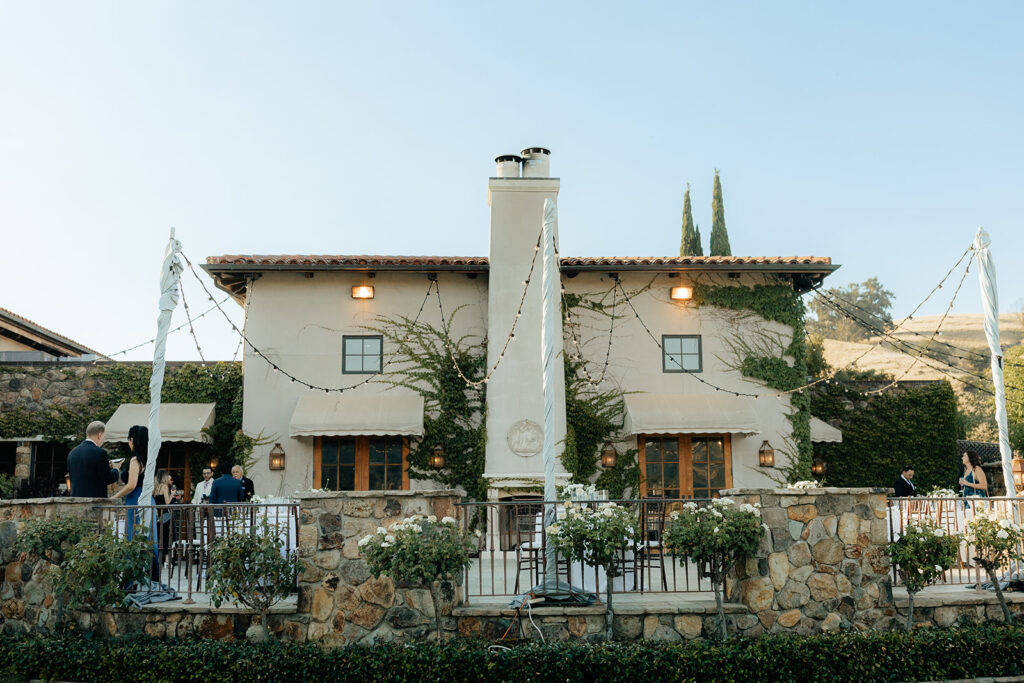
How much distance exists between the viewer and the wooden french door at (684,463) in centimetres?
1666

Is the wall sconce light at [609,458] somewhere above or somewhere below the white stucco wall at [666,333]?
below

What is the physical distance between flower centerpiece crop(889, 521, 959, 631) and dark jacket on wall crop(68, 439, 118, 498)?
8.77m

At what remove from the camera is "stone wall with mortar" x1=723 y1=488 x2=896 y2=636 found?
8.73 meters

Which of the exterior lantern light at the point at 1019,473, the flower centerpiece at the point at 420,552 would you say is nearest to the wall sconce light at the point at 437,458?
the flower centerpiece at the point at 420,552

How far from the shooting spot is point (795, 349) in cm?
1738

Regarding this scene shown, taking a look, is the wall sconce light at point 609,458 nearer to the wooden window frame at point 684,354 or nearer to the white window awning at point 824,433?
the wooden window frame at point 684,354

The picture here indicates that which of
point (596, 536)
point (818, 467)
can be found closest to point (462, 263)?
point (818, 467)

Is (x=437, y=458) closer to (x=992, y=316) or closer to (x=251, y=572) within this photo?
(x=251, y=572)

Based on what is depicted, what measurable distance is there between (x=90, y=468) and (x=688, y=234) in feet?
97.8

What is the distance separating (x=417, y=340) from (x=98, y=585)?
9.15 meters

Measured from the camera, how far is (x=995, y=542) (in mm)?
8859

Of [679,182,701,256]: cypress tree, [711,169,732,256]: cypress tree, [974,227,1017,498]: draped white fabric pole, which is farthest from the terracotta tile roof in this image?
[711,169,732,256]: cypress tree

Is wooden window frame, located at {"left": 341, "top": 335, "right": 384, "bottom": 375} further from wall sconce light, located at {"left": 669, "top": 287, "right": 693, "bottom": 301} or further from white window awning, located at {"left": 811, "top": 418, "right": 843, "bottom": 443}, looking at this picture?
white window awning, located at {"left": 811, "top": 418, "right": 843, "bottom": 443}

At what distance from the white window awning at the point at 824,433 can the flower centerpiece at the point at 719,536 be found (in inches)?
368
